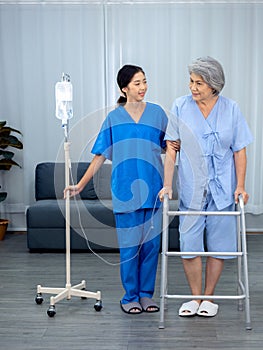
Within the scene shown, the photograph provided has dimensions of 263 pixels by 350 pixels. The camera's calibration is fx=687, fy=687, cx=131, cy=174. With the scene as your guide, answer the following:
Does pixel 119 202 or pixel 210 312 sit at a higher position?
pixel 119 202

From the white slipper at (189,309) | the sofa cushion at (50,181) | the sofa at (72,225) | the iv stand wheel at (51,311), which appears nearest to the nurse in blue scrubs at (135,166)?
the white slipper at (189,309)

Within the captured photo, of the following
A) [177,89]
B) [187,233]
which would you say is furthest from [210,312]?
[177,89]

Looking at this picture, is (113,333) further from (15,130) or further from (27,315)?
(15,130)

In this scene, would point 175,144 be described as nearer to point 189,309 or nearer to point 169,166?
point 169,166

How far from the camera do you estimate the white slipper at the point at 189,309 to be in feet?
12.1

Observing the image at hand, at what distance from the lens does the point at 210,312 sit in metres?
3.69

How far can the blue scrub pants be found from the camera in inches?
146

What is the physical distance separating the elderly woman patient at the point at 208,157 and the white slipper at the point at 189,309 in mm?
14

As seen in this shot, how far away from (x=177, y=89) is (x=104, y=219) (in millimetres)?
1486

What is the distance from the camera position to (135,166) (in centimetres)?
369

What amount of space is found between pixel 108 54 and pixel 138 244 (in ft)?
9.13

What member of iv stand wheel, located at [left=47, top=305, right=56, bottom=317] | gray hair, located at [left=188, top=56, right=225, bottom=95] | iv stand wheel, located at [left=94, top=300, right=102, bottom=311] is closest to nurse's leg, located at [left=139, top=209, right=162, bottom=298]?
iv stand wheel, located at [left=94, top=300, right=102, bottom=311]

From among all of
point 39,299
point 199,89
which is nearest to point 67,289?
point 39,299

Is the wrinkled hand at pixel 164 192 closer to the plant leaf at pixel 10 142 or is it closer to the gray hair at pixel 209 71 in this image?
the gray hair at pixel 209 71
